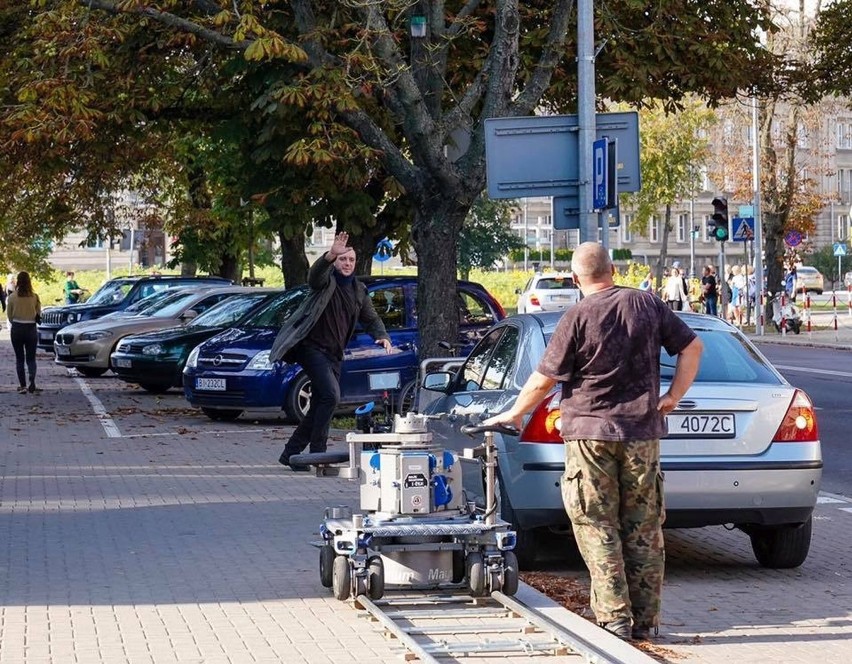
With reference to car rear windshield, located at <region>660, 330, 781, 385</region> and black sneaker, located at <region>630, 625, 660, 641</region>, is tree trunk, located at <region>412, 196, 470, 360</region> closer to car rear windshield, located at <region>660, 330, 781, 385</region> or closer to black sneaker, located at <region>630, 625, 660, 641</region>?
car rear windshield, located at <region>660, 330, 781, 385</region>

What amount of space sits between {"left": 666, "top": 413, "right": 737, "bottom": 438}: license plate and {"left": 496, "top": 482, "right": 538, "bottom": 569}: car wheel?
3.02 ft

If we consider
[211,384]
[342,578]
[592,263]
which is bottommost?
[342,578]

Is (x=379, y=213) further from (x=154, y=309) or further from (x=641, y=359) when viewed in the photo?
(x=641, y=359)

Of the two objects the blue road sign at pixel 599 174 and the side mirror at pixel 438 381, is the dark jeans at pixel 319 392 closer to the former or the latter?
the blue road sign at pixel 599 174

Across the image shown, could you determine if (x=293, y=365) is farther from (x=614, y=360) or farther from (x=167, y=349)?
(x=614, y=360)

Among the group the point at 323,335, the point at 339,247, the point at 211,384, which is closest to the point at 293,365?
the point at 211,384

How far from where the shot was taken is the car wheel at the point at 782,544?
9805mm

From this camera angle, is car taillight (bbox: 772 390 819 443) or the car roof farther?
the car roof

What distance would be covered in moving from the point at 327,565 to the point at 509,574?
98cm

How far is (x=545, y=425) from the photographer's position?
9.12 m

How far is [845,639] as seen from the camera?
783cm

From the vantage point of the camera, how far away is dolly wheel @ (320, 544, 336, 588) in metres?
8.73

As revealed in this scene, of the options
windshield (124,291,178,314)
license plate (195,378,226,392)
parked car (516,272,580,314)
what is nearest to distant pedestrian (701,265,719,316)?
parked car (516,272,580,314)

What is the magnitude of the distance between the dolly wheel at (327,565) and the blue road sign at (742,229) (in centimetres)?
3498
